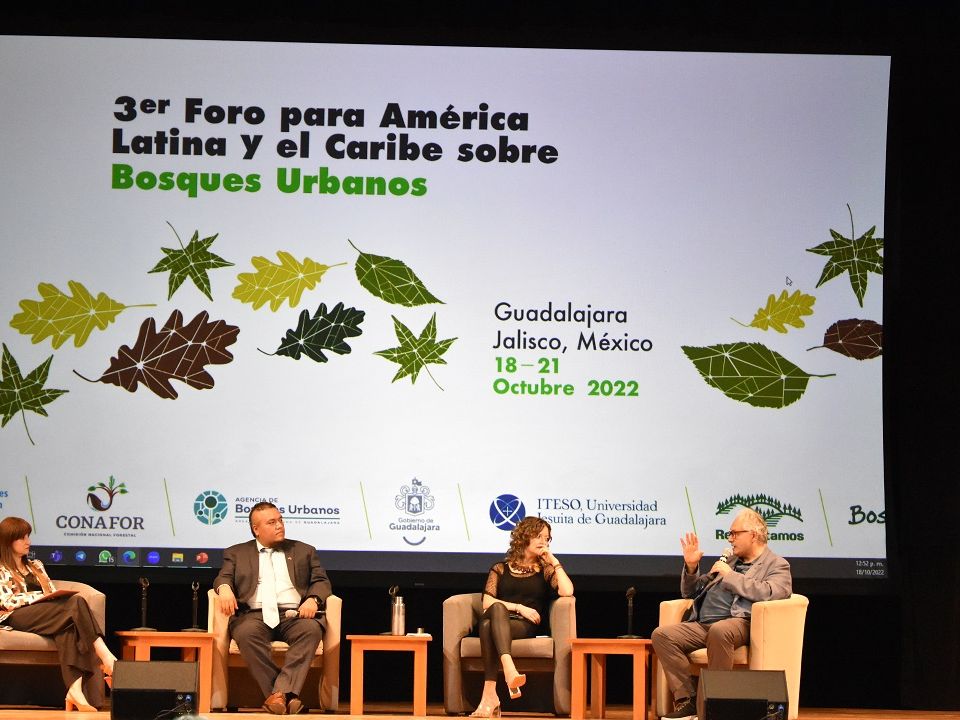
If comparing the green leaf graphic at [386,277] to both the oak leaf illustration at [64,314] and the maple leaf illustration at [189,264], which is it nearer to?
the maple leaf illustration at [189,264]

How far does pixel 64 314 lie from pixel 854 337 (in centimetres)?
377

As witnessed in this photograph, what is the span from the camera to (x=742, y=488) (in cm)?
662

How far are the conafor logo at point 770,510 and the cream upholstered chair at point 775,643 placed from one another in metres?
0.80

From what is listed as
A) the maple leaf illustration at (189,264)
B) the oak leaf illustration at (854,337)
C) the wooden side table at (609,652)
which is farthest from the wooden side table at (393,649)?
the oak leaf illustration at (854,337)

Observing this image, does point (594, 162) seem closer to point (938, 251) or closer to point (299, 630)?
point (938, 251)

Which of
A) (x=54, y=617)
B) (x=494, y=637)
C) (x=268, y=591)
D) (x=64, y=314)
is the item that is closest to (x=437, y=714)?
(x=494, y=637)

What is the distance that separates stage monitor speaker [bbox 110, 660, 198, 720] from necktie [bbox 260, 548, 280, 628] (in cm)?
117

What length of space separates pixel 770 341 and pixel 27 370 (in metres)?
3.54

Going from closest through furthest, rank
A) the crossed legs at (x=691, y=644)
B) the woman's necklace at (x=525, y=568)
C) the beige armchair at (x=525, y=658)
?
1. the crossed legs at (x=691, y=644)
2. the beige armchair at (x=525, y=658)
3. the woman's necklace at (x=525, y=568)

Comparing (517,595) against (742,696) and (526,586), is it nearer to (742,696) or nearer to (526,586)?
(526,586)

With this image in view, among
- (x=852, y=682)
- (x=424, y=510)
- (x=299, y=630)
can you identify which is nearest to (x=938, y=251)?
(x=852, y=682)

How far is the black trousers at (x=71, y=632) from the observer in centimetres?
574

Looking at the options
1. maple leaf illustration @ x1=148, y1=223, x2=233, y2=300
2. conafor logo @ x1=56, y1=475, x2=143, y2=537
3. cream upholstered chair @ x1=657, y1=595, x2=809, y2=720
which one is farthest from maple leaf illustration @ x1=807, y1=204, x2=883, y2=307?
conafor logo @ x1=56, y1=475, x2=143, y2=537

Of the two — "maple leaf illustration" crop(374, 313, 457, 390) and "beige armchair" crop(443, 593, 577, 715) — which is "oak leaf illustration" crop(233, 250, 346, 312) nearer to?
"maple leaf illustration" crop(374, 313, 457, 390)
